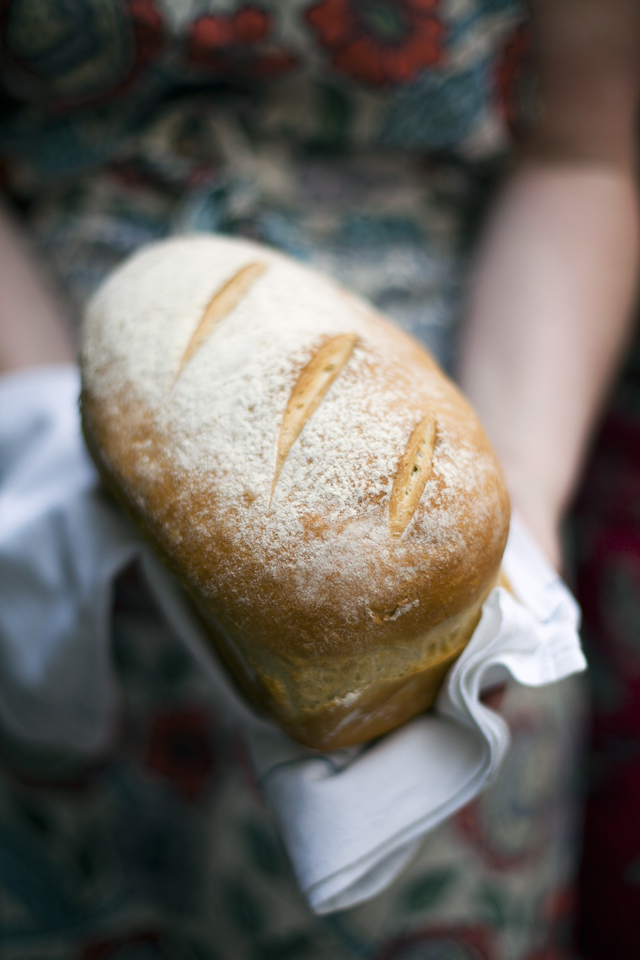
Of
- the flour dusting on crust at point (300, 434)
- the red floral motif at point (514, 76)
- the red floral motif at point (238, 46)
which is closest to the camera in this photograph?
the flour dusting on crust at point (300, 434)

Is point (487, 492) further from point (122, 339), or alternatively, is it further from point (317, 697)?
point (122, 339)

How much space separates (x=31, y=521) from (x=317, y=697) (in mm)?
343

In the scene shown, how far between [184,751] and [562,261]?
32.6 inches

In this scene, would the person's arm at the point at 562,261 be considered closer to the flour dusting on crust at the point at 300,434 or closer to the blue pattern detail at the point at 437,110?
the blue pattern detail at the point at 437,110

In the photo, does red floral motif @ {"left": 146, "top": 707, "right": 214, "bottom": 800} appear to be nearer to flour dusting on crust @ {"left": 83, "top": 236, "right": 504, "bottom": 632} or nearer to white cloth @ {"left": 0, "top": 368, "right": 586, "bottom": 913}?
white cloth @ {"left": 0, "top": 368, "right": 586, "bottom": 913}

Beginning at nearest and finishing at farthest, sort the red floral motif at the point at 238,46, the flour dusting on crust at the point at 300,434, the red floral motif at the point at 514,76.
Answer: the flour dusting on crust at the point at 300,434 < the red floral motif at the point at 238,46 < the red floral motif at the point at 514,76

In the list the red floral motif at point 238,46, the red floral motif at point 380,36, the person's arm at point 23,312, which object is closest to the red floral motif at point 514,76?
the red floral motif at point 380,36

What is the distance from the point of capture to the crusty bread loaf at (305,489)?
0.42m

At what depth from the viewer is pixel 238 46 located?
0.74 meters

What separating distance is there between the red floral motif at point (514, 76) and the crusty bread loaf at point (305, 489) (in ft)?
1.84

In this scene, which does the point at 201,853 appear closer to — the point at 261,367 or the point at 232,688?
→ the point at 232,688

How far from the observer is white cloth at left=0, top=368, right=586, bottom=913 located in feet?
1.63

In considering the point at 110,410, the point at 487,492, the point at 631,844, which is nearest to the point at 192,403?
the point at 110,410

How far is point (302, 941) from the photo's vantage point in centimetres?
75
